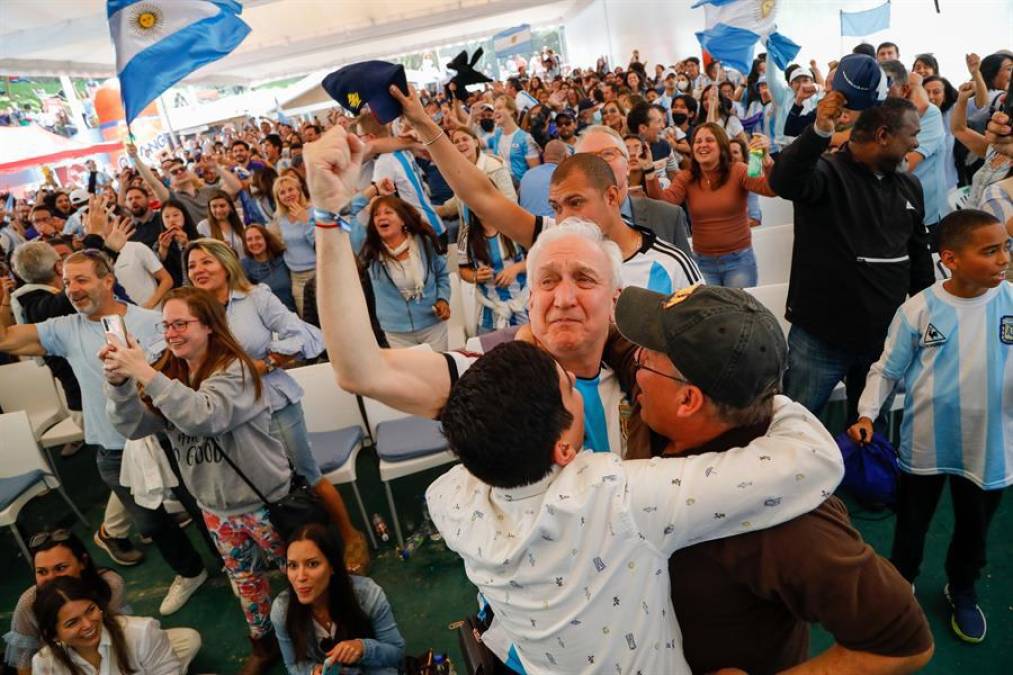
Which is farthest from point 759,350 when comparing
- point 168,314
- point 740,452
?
point 168,314

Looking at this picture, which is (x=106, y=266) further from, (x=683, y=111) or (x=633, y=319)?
(x=683, y=111)

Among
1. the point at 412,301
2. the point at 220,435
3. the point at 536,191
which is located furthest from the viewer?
the point at 536,191

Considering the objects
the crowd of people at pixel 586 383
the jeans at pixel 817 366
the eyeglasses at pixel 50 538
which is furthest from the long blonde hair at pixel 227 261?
the jeans at pixel 817 366

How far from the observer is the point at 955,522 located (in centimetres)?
215

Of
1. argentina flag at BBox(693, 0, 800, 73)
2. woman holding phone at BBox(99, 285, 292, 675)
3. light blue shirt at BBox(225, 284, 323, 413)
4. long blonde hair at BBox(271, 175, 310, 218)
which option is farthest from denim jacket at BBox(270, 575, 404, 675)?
argentina flag at BBox(693, 0, 800, 73)

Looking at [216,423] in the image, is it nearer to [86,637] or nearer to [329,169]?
[86,637]

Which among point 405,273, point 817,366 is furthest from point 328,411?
point 817,366

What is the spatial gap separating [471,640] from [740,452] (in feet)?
2.65

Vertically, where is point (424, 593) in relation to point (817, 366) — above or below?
below

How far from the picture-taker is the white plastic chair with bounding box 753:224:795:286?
4285 mm

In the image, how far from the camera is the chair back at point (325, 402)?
349cm

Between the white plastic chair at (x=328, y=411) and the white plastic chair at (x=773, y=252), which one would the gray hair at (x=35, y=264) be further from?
the white plastic chair at (x=773, y=252)

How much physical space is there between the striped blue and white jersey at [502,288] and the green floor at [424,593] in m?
1.17

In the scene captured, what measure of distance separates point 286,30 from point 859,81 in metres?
23.4
